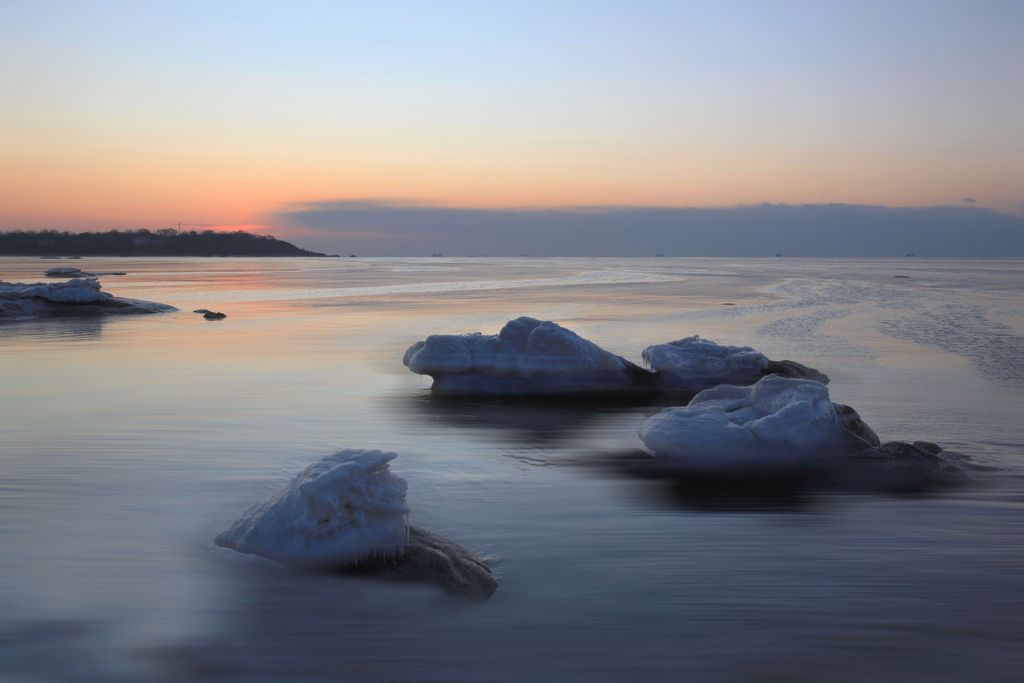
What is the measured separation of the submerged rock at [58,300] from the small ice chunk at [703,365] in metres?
21.9

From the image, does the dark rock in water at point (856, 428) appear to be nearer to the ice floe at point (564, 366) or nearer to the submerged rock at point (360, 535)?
the ice floe at point (564, 366)

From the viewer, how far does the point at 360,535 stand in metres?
5.75

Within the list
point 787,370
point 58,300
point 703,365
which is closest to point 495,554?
point 703,365

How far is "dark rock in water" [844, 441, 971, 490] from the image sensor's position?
821 cm

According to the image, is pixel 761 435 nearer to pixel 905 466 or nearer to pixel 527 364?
pixel 905 466

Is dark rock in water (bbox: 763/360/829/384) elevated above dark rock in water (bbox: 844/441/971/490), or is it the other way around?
dark rock in water (bbox: 763/360/829/384)

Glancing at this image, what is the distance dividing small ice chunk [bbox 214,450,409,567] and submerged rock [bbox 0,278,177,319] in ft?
82.5

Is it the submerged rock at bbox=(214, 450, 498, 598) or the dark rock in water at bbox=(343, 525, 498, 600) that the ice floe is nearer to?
the submerged rock at bbox=(214, 450, 498, 598)

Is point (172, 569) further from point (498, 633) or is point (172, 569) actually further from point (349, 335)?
point (349, 335)

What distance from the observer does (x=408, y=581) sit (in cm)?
555

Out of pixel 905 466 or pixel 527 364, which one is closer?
pixel 905 466

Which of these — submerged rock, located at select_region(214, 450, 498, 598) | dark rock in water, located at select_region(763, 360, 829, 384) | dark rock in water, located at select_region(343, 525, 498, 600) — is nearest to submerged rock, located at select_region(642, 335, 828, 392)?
dark rock in water, located at select_region(763, 360, 829, 384)

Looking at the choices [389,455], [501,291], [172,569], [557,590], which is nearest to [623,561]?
[557,590]

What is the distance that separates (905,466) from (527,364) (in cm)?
616
